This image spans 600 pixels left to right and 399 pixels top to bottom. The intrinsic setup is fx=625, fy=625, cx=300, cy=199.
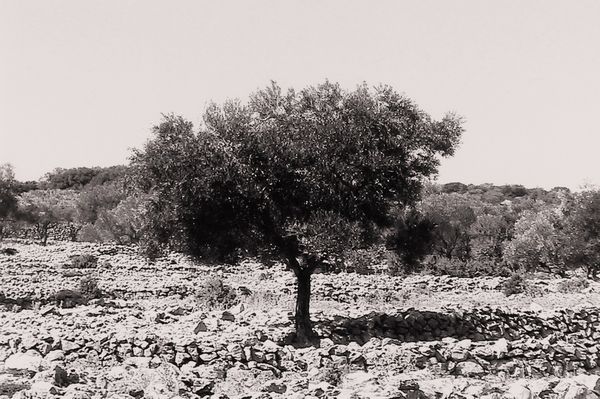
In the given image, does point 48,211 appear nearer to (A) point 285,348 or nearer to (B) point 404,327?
(B) point 404,327

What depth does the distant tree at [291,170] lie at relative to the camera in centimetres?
1820

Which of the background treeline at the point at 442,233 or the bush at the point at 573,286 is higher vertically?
the background treeline at the point at 442,233

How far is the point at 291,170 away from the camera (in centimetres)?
1859

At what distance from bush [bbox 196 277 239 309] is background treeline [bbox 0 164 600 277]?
15.1 ft

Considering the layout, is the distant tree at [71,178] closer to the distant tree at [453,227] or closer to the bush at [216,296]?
the distant tree at [453,227]

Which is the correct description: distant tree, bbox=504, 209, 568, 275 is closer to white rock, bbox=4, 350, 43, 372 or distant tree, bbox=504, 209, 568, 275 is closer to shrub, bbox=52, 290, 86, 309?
shrub, bbox=52, 290, 86, 309

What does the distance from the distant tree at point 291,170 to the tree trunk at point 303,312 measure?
4 cm

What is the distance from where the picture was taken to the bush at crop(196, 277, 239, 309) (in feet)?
85.5

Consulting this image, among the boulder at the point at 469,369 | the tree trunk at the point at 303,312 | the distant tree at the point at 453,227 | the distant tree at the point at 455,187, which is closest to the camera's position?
the boulder at the point at 469,369

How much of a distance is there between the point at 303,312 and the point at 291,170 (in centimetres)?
455

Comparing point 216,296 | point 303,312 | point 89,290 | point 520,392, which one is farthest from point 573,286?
point 520,392

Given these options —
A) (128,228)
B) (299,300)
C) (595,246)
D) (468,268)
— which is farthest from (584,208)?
(128,228)

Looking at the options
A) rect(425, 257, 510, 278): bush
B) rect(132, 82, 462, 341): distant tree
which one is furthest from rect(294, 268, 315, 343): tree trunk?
rect(425, 257, 510, 278): bush

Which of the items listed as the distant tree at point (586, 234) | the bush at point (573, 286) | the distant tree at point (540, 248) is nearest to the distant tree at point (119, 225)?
the distant tree at point (540, 248)
